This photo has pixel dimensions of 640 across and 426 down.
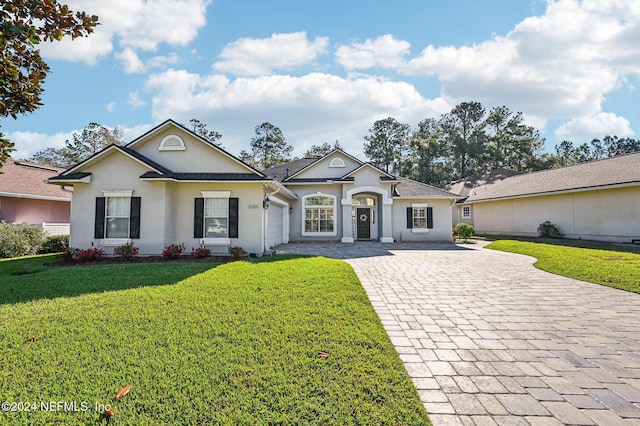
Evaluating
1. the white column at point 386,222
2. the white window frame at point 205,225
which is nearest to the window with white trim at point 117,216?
the white window frame at point 205,225

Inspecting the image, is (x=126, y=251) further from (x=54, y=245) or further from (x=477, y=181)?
(x=477, y=181)

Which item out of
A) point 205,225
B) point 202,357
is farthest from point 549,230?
point 202,357

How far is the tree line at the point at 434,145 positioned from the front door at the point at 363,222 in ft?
75.8

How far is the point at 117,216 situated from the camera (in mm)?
11211

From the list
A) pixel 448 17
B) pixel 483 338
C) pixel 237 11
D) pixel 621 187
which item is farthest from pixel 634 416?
pixel 621 187

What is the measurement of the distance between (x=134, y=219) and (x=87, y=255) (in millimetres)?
1860

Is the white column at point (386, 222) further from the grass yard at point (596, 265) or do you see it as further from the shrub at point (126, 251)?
the shrub at point (126, 251)

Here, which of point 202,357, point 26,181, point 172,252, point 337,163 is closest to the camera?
point 202,357

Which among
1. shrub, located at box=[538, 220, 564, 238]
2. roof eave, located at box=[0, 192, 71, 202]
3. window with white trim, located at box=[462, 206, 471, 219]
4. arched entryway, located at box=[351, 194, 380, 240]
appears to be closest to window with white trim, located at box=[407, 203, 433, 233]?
arched entryway, located at box=[351, 194, 380, 240]

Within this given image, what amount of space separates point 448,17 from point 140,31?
9.71 metres

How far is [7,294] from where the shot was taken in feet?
19.3

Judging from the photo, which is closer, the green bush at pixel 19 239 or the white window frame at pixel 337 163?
the green bush at pixel 19 239

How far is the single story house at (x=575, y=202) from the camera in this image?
14.4 m

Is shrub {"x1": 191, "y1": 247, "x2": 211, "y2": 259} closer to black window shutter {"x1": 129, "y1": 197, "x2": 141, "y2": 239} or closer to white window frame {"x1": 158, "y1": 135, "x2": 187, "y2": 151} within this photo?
black window shutter {"x1": 129, "y1": 197, "x2": 141, "y2": 239}
